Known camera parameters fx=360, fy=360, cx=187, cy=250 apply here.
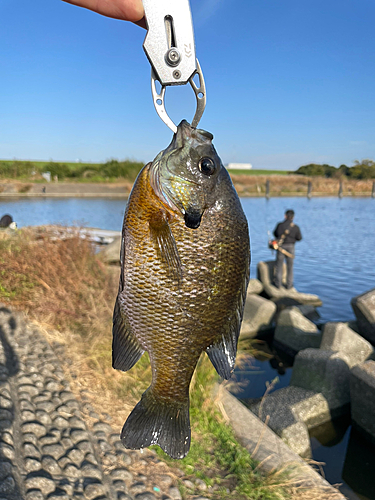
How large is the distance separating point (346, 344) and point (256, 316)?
9.00 feet

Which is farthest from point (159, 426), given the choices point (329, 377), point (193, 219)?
point (329, 377)

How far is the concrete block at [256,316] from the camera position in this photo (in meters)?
9.66

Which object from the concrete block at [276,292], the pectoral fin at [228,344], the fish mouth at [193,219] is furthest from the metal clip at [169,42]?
the concrete block at [276,292]

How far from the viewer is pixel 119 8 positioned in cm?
151

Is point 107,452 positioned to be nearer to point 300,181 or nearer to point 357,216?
point 357,216

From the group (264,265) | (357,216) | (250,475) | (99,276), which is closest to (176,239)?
(250,475)

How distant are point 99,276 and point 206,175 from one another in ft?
20.5

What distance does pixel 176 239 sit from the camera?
4.68ft

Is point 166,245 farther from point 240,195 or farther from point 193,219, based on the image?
point 240,195

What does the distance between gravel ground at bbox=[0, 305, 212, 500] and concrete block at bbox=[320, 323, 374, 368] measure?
15.1 ft

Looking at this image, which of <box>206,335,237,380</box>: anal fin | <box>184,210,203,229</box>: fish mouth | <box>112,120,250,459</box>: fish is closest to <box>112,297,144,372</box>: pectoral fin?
<box>112,120,250,459</box>: fish

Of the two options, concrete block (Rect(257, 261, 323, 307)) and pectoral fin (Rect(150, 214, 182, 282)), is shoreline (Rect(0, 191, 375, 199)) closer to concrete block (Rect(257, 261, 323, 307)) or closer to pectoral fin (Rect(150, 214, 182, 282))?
concrete block (Rect(257, 261, 323, 307))

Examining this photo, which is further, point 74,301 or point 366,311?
point 366,311

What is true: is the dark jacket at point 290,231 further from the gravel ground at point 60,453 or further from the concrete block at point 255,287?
the gravel ground at point 60,453
